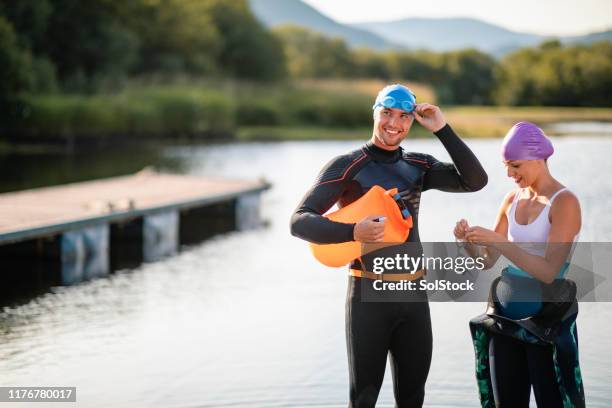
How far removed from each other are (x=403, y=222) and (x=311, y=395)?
3.19m

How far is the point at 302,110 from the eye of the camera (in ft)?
188

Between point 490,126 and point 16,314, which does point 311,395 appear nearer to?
point 16,314

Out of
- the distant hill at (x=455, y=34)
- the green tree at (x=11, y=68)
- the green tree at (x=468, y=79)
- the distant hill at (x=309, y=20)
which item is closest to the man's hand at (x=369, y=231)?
the green tree at (x=11, y=68)

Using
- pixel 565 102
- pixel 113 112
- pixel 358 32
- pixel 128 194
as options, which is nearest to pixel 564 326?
pixel 128 194

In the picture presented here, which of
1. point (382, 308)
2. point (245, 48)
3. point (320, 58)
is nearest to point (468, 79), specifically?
point (245, 48)

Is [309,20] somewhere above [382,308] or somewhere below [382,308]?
above

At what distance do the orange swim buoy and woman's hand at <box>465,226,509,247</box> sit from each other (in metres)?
0.33

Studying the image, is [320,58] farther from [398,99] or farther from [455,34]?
[398,99]

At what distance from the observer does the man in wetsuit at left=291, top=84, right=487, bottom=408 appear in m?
4.65

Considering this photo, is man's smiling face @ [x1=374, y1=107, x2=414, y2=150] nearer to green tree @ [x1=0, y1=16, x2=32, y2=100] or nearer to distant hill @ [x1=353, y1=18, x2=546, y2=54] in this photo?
green tree @ [x1=0, y1=16, x2=32, y2=100]

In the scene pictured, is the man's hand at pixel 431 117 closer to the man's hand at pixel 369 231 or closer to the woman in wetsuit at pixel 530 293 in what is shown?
the woman in wetsuit at pixel 530 293

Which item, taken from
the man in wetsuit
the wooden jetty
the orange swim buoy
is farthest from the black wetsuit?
the wooden jetty

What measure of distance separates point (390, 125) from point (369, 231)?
0.59m

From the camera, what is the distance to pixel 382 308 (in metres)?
4.66
